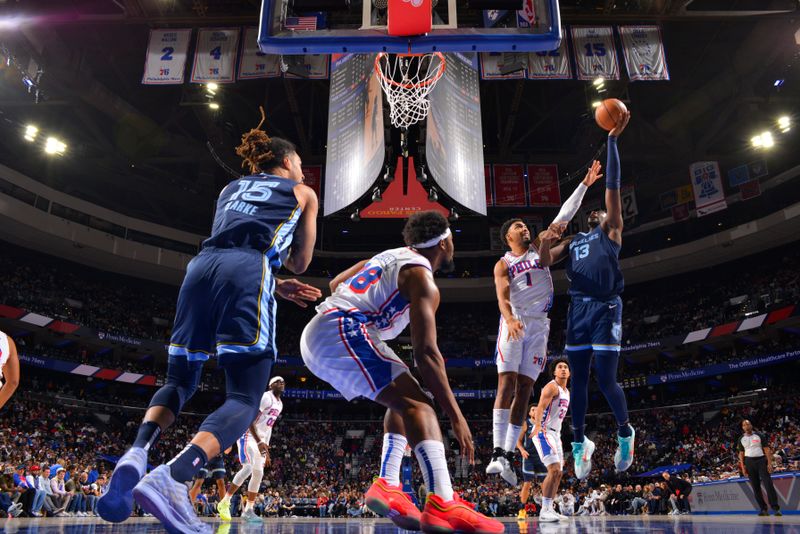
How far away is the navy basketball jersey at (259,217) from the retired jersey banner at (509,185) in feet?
59.7

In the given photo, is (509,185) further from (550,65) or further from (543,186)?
(550,65)

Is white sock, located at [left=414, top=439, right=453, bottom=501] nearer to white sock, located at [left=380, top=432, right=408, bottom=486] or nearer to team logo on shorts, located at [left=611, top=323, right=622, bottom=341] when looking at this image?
white sock, located at [left=380, top=432, right=408, bottom=486]

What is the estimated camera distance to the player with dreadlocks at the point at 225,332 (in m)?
2.72

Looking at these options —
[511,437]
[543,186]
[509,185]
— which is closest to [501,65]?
[509,185]

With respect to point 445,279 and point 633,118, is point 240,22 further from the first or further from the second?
point 445,279

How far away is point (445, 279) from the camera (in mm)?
35750

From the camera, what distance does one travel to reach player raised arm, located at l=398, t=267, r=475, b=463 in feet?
9.75

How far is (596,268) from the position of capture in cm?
648

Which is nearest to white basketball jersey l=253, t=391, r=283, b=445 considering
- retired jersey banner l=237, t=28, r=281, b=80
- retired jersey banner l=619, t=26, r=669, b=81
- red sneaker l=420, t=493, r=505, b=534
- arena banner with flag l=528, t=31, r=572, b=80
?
red sneaker l=420, t=493, r=505, b=534

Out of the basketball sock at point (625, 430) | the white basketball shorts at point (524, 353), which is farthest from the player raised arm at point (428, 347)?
the basketball sock at point (625, 430)

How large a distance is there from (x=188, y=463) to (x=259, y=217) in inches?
55.2

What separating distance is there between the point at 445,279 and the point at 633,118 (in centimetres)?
1478

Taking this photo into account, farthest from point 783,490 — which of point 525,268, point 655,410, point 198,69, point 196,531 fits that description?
point 655,410

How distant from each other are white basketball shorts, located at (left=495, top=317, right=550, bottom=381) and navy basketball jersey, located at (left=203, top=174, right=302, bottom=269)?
355 cm
